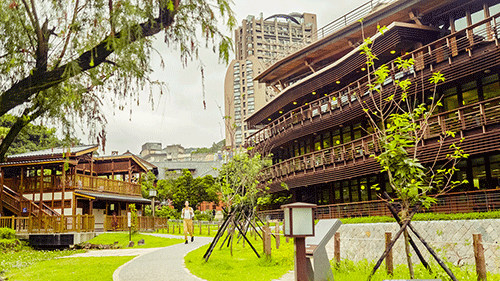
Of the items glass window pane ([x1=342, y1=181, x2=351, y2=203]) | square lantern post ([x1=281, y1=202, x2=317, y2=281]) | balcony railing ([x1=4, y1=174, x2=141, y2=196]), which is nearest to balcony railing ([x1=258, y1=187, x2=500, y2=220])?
glass window pane ([x1=342, y1=181, x2=351, y2=203])

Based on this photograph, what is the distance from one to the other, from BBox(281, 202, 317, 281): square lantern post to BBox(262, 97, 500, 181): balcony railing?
11.9 m

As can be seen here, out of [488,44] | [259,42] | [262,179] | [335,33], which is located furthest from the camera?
[259,42]

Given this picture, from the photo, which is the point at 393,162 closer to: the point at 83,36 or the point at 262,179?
the point at 83,36

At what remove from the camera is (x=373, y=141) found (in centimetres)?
2106

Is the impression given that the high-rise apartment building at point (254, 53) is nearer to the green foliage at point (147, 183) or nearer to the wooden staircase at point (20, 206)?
the green foliage at point (147, 183)

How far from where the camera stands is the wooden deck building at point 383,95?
17797 millimetres

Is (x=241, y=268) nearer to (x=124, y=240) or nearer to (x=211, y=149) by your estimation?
(x=124, y=240)

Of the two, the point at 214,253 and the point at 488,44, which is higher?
the point at 488,44

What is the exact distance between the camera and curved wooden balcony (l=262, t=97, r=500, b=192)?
17172 mm

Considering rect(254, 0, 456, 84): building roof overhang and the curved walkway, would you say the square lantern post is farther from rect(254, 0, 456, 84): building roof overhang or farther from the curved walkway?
rect(254, 0, 456, 84): building roof overhang

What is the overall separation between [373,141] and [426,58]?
4.46 metres

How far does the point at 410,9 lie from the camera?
2370 centimetres

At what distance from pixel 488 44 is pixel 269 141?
60.7ft

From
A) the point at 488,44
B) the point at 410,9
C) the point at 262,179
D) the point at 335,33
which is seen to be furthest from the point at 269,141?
the point at 488,44
